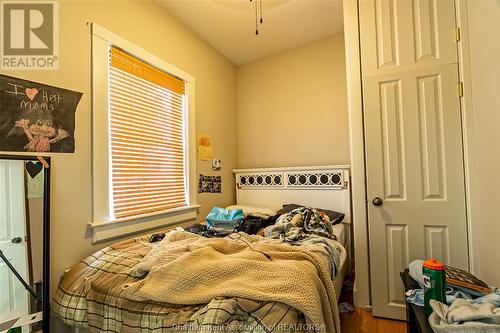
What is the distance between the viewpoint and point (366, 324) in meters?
1.90

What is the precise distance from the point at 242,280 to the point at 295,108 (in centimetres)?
256

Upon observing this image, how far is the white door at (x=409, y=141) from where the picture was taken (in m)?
1.82

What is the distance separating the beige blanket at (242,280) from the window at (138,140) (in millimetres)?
722

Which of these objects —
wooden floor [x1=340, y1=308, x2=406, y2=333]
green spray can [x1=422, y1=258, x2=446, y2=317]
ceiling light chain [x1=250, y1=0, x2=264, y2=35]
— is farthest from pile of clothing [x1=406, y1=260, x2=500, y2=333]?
ceiling light chain [x1=250, y1=0, x2=264, y2=35]

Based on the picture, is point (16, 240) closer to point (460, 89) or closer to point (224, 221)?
point (224, 221)

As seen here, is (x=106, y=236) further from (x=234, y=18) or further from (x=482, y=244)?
(x=482, y=244)

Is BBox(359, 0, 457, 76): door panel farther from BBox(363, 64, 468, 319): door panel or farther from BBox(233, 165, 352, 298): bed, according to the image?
BBox(233, 165, 352, 298): bed

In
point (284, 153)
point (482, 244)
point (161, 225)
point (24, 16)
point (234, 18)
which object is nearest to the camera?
point (24, 16)

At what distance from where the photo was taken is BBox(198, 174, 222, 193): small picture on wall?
2.71 meters

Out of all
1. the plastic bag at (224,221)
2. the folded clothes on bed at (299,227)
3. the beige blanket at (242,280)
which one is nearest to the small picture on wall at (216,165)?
the plastic bag at (224,221)

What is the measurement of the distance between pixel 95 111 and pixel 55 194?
57cm

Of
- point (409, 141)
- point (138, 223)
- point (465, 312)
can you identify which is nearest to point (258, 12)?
point (409, 141)

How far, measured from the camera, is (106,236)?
5.54ft

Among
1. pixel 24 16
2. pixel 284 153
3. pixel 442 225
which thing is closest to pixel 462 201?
pixel 442 225
